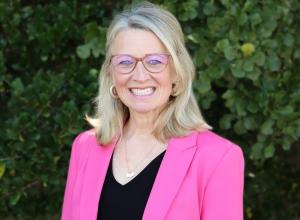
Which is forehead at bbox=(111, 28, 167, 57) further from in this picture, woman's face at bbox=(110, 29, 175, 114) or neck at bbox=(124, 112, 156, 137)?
neck at bbox=(124, 112, 156, 137)

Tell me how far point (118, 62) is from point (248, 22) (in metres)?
0.89

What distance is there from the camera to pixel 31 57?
401 cm

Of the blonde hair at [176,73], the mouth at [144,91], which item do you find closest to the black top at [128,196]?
the blonde hair at [176,73]

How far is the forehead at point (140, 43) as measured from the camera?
2.64 m

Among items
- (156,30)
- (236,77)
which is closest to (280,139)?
(236,77)

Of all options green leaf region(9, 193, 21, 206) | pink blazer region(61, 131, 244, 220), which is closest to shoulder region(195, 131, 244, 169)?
pink blazer region(61, 131, 244, 220)

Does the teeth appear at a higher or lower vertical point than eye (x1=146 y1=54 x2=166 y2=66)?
lower

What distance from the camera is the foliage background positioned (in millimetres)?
3338

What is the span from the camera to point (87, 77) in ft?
12.2

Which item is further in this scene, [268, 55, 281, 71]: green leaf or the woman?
[268, 55, 281, 71]: green leaf

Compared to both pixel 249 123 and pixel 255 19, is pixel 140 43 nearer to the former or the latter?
pixel 255 19

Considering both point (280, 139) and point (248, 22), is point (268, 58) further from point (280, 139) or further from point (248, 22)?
point (280, 139)

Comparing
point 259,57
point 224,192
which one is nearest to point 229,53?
point 259,57

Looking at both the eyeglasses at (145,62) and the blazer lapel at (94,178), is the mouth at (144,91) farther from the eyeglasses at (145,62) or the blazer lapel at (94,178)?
the blazer lapel at (94,178)
